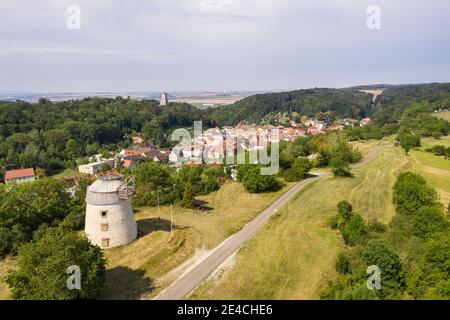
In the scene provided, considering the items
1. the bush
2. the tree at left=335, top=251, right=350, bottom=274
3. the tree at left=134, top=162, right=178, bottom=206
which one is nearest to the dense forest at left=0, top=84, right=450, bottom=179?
the tree at left=134, top=162, right=178, bottom=206

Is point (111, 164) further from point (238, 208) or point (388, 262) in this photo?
point (388, 262)

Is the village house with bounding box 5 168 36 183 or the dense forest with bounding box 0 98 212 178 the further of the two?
the dense forest with bounding box 0 98 212 178

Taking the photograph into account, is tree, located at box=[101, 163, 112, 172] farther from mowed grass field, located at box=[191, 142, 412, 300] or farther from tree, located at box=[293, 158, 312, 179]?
mowed grass field, located at box=[191, 142, 412, 300]

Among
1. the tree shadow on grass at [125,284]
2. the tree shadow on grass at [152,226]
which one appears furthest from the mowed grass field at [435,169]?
the tree shadow on grass at [125,284]

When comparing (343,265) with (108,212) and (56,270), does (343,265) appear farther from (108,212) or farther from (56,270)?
(56,270)

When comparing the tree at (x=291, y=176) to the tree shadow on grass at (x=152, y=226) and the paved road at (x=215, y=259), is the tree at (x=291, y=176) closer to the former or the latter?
→ the paved road at (x=215, y=259)

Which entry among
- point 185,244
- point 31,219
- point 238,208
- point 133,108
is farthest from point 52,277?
point 133,108
